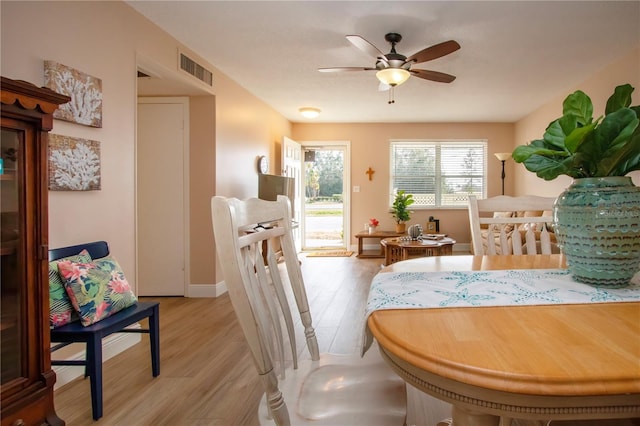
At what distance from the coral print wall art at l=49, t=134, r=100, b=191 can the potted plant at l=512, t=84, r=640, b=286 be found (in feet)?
7.39

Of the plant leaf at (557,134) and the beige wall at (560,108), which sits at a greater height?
the beige wall at (560,108)

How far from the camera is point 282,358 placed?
1.03m

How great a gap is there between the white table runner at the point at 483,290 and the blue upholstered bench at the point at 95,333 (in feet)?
4.80

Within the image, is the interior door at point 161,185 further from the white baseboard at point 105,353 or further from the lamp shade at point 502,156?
the lamp shade at point 502,156

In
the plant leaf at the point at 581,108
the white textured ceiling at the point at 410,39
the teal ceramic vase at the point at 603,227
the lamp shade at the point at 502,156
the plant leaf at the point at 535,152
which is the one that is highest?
the white textured ceiling at the point at 410,39

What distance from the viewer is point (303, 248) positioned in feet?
23.7

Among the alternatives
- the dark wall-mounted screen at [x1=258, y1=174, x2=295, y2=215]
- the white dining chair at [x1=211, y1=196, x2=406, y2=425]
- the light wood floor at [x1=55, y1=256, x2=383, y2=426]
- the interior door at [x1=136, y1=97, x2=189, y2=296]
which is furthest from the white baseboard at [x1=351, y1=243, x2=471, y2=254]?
the white dining chair at [x1=211, y1=196, x2=406, y2=425]

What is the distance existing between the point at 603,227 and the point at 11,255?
75.3 inches

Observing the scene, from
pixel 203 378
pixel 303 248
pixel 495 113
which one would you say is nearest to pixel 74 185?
pixel 203 378

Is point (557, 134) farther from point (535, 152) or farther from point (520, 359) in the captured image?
point (520, 359)

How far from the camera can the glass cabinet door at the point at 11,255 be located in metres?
1.30

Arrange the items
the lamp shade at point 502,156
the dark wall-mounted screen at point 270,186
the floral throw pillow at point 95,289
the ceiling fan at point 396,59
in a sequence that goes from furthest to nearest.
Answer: the lamp shade at point 502,156
the dark wall-mounted screen at point 270,186
the ceiling fan at point 396,59
the floral throw pillow at point 95,289

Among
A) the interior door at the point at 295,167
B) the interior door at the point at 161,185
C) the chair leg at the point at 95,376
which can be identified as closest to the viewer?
the chair leg at the point at 95,376

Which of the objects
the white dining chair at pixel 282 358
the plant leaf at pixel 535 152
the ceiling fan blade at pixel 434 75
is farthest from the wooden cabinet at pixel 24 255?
the ceiling fan blade at pixel 434 75
